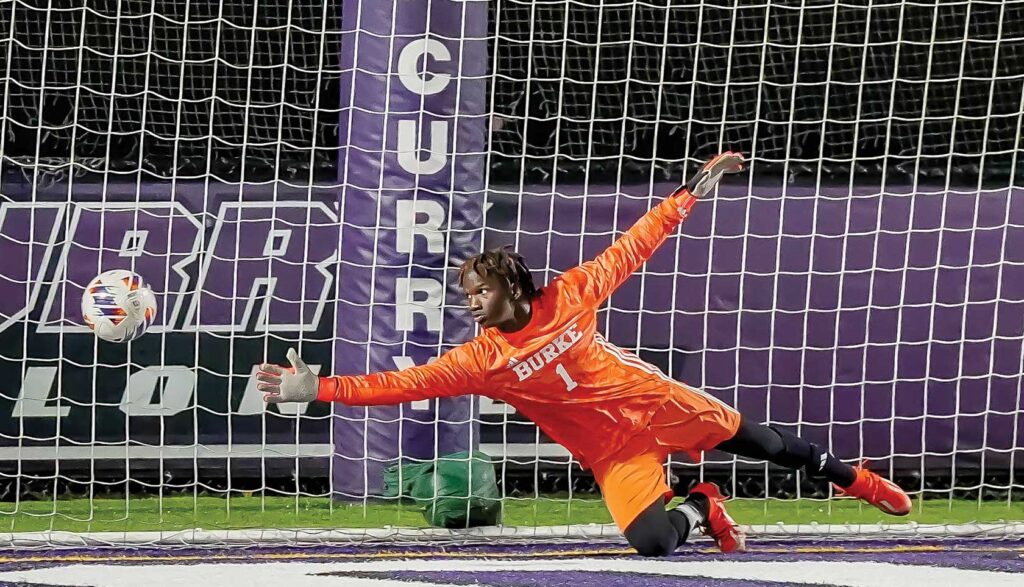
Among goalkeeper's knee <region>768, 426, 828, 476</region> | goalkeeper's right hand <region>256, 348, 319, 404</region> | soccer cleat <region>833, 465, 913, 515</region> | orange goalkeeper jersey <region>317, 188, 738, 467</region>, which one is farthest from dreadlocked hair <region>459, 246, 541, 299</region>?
soccer cleat <region>833, 465, 913, 515</region>

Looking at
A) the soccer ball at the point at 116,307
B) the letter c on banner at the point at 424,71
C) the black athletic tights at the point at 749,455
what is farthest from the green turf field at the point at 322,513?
the letter c on banner at the point at 424,71

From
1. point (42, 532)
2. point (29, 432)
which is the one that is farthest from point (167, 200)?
point (42, 532)

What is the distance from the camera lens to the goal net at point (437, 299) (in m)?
5.64

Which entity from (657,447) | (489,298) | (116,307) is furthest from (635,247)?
(116,307)

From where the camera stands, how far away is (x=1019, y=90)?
7.70 meters

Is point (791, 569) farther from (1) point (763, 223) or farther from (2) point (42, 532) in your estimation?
(2) point (42, 532)

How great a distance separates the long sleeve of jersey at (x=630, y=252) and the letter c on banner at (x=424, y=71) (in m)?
1.31

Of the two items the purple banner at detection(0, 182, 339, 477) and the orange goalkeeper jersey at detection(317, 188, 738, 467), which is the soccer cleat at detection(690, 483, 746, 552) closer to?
the orange goalkeeper jersey at detection(317, 188, 738, 467)

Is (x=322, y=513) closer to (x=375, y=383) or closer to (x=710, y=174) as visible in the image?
(x=375, y=383)

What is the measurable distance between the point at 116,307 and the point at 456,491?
152 centimetres

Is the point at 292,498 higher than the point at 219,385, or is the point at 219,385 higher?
the point at 219,385

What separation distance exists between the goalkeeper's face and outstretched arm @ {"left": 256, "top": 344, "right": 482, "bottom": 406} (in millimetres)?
172

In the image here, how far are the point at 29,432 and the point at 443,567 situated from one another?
2311mm

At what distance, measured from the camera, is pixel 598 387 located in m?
4.55
